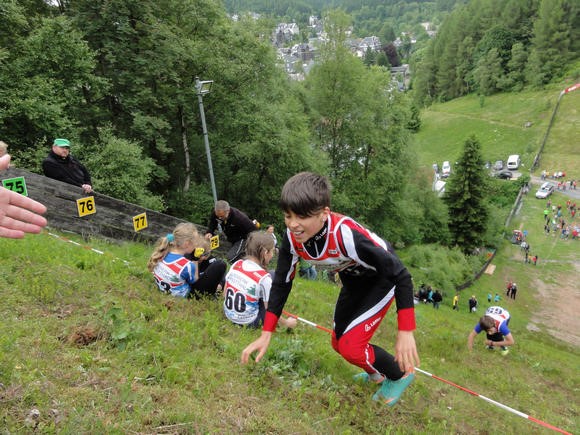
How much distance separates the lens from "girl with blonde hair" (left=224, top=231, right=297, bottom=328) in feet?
17.1

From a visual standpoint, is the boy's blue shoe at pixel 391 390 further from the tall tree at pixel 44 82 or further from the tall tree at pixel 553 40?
the tall tree at pixel 553 40

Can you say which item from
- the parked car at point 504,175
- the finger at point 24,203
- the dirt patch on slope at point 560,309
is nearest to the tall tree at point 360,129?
the dirt patch on slope at point 560,309

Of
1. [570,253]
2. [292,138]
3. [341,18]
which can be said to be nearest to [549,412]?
[292,138]

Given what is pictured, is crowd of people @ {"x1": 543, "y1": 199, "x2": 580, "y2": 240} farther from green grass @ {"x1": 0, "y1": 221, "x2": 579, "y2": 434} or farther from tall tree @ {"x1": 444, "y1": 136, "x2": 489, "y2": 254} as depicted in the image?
green grass @ {"x1": 0, "y1": 221, "x2": 579, "y2": 434}

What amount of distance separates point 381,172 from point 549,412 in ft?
88.9

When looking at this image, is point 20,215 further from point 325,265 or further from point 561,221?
point 561,221

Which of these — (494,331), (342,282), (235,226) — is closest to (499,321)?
(494,331)

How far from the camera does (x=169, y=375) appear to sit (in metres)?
3.52

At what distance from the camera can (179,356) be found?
3.95 m

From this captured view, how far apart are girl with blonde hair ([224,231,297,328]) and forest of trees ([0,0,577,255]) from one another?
10.2 metres

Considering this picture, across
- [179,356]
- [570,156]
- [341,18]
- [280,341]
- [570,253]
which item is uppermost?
[341,18]

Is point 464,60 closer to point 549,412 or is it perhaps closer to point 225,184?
point 225,184

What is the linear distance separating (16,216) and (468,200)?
44.3 metres

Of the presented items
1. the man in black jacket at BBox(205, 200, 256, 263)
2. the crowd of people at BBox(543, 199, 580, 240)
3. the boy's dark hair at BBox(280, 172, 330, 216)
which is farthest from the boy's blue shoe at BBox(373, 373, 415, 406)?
the crowd of people at BBox(543, 199, 580, 240)
